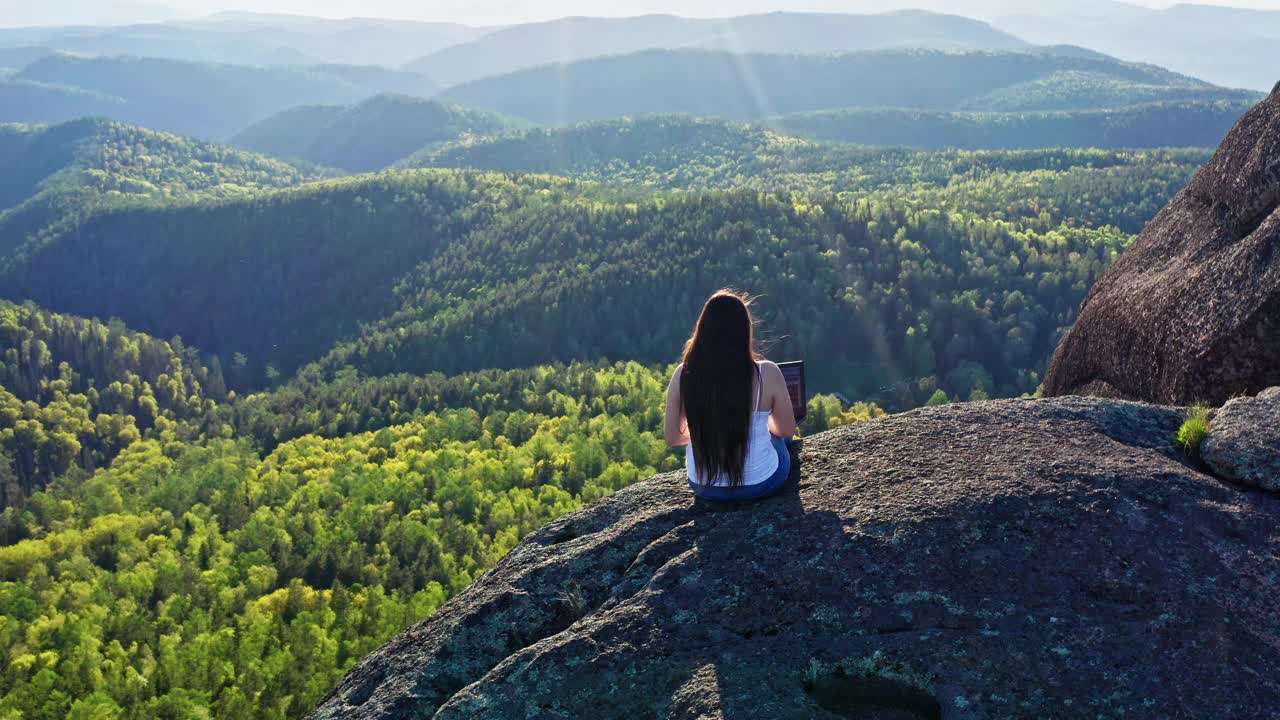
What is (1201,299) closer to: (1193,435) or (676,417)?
(1193,435)

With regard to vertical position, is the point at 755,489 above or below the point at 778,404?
below

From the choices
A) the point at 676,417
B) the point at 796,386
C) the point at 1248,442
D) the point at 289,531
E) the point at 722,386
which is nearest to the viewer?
the point at 1248,442

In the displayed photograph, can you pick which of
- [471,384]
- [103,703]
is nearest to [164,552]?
[103,703]

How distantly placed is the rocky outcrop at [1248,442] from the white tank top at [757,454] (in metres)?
6.22

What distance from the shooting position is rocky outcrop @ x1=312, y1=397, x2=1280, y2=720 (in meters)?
9.73

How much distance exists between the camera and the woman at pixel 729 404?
1290 cm

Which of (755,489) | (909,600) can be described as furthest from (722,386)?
(909,600)

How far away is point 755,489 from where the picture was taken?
1309 cm

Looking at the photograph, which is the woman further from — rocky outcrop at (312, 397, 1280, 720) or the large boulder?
the large boulder

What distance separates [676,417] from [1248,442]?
8125mm

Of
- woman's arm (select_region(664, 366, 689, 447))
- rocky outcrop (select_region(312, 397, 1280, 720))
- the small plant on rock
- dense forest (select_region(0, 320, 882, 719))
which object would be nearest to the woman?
woman's arm (select_region(664, 366, 689, 447))

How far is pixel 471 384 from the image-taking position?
171500 mm

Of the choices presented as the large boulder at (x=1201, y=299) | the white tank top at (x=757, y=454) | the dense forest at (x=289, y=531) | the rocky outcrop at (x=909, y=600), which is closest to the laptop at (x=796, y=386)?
the rocky outcrop at (x=909, y=600)

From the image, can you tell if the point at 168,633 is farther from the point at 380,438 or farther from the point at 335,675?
the point at 380,438
